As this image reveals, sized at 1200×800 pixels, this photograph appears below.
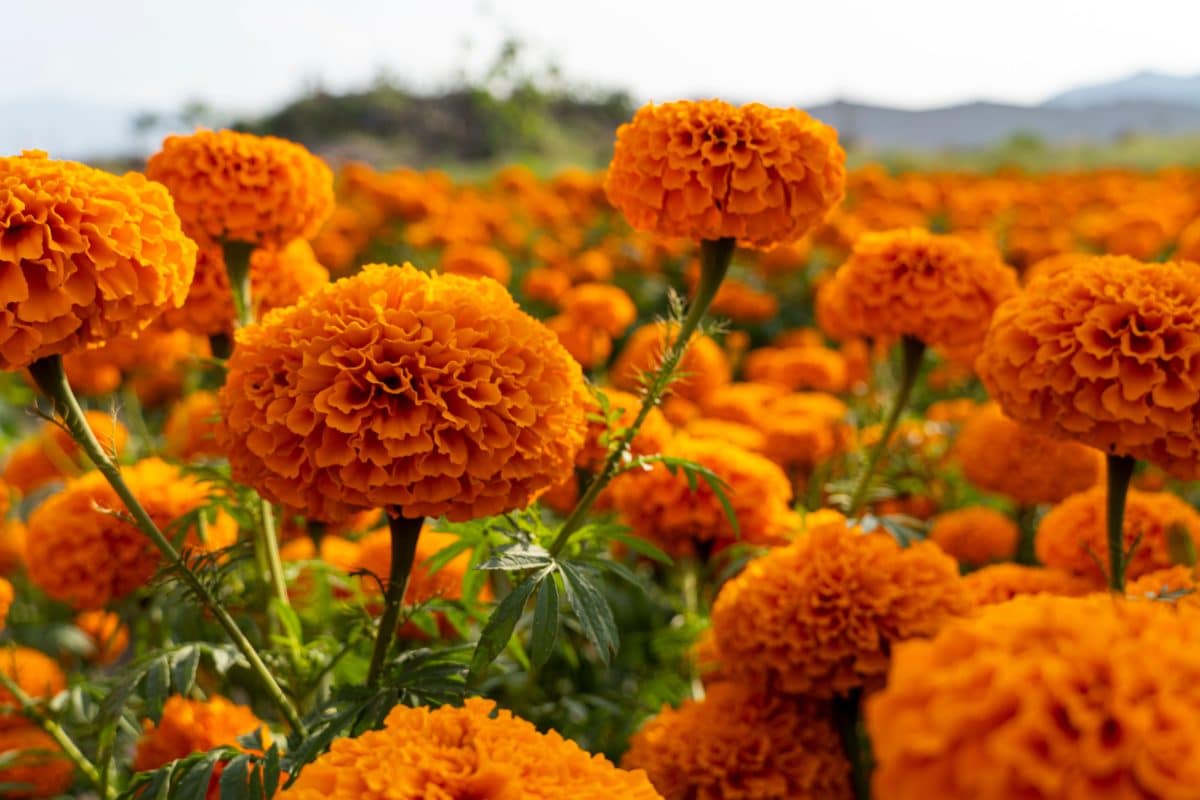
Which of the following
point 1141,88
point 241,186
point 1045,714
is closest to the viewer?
point 1045,714

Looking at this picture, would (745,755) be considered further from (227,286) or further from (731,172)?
(227,286)

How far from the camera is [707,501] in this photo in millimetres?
2535

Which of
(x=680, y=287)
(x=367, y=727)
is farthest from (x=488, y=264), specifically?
(x=367, y=727)

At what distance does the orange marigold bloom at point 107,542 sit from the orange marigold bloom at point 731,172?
123cm

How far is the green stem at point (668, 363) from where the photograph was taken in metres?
1.70

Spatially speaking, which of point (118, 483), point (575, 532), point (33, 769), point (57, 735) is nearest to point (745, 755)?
point (575, 532)

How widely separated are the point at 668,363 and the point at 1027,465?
179 centimetres

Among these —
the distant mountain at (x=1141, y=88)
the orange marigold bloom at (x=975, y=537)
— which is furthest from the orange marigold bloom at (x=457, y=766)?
the distant mountain at (x=1141, y=88)

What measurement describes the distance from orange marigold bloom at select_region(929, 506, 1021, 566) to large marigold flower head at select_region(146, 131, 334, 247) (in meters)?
2.05

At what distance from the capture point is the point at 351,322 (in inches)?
57.7

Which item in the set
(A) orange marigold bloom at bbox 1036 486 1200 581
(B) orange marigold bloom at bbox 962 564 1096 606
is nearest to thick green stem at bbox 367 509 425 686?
(B) orange marigold bloom at bbox 962 564 1096 606

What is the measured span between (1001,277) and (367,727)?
77.9 inches

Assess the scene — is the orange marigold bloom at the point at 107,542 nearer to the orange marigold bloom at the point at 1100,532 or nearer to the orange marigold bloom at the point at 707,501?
the orange marigold bloom at the point at 707,501

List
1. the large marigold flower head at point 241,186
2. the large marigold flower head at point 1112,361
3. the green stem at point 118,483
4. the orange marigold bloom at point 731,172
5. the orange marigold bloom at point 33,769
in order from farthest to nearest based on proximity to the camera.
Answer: the orange marigold bloom at point 33,769 → the large marigold flower head at point 241,186 → the orange marigold bloom at point 731,172 → the large marigold flower head at point 1112,361 → the green stem at point 118,483
